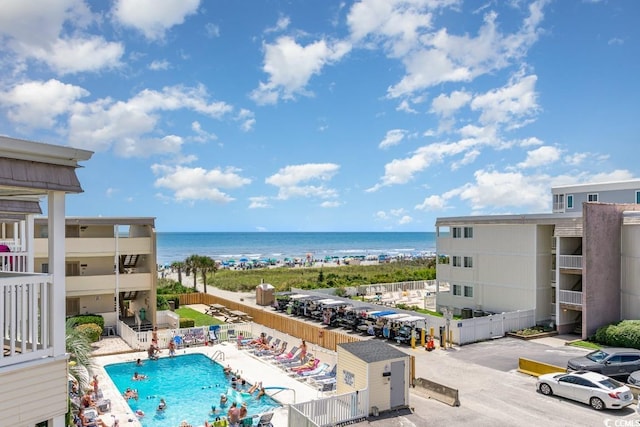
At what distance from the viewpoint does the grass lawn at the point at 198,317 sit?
36.1m

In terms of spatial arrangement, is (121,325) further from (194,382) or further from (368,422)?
(368,422)

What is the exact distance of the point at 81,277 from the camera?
109ft

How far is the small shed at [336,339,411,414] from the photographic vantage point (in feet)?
59.6

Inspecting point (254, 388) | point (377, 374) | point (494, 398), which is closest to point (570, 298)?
point (494, 398)

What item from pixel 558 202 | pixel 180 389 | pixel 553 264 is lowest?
pixel 180 389

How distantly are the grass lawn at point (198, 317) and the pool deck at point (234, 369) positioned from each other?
233 inches

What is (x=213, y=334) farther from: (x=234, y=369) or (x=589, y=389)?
(x=589, y=389)

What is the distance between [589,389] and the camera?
724 inches

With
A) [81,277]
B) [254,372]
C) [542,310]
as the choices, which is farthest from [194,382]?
[542,310]

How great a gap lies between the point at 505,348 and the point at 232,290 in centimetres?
3726

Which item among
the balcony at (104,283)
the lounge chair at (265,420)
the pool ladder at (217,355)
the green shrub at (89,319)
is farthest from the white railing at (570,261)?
the green shrub at (89,319)

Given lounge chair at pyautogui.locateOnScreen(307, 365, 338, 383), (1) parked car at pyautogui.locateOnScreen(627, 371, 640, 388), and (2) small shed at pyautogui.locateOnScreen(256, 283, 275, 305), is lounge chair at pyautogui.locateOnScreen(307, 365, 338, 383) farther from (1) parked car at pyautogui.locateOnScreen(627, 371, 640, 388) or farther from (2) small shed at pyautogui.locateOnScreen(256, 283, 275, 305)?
(2) small shed at pyautogui.locateOnScreen(256, 283, 275, 305)

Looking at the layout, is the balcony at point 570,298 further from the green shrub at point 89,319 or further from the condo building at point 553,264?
the green shrub at point 89,319

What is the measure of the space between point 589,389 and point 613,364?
12.2 feet
